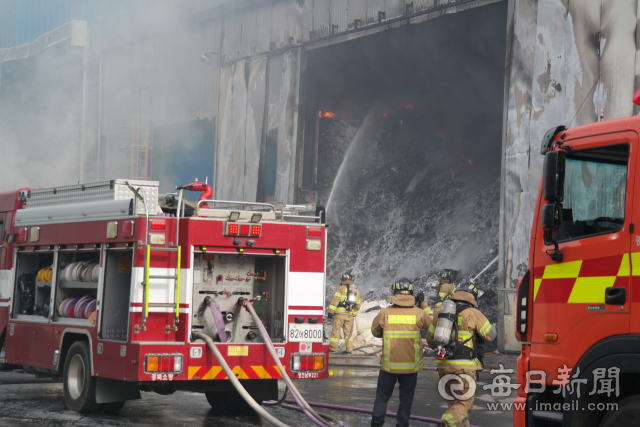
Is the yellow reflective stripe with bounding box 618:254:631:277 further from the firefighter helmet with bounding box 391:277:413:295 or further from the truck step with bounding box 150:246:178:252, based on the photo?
the truck step with bounding box 150:246:178:252

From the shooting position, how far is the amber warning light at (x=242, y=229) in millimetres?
7566

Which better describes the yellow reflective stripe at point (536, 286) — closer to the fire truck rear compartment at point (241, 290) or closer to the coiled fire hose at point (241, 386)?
the coiled fire hose at point (241, 386)

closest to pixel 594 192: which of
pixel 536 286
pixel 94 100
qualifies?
pixel 536 286

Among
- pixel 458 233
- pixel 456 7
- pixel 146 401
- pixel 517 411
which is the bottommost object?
pixel 146 401

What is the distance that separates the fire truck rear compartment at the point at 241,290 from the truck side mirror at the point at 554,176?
13.5 feet

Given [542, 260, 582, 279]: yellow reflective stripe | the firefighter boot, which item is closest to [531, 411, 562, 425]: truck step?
[542, 260, 582, 279]: yellow reflective stripe

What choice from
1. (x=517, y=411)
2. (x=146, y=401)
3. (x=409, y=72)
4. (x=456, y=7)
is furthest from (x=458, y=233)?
(x=517, y=411)

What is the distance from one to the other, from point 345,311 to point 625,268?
10518mm

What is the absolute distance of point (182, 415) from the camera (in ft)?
27.0

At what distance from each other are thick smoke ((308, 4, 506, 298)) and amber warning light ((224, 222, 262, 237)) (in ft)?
41.3

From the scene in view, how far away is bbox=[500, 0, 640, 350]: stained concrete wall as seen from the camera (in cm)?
1290

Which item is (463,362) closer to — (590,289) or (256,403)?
(256,403)

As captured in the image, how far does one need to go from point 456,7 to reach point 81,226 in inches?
403

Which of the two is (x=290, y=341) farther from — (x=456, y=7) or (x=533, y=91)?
(x=456, y=7)
